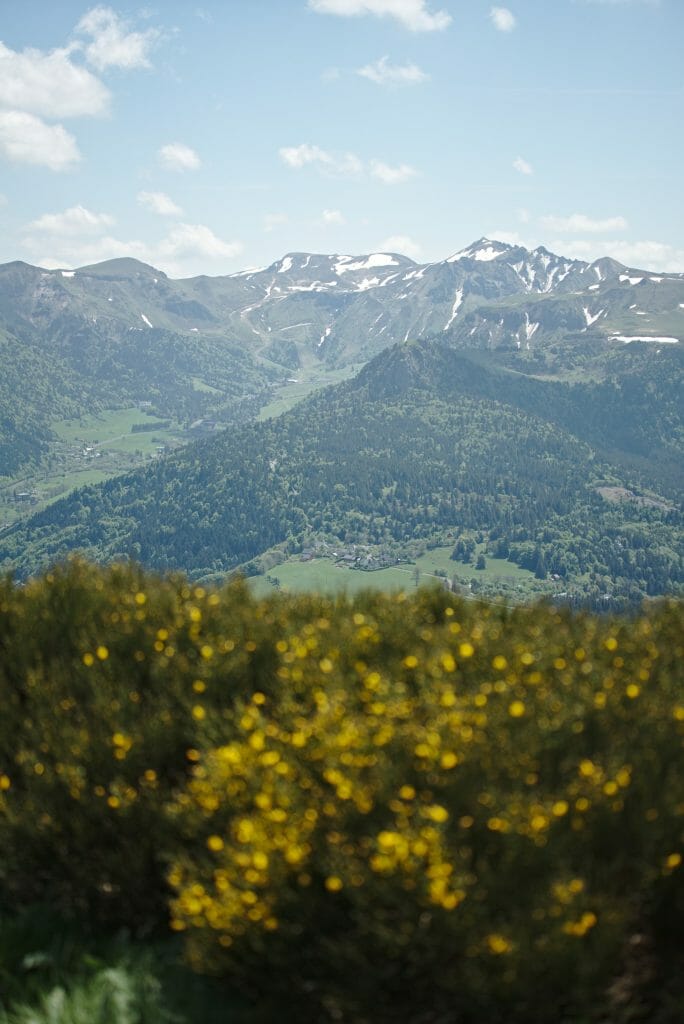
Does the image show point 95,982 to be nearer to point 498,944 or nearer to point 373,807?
point 373,807

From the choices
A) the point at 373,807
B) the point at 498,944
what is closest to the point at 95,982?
the point at 373,807

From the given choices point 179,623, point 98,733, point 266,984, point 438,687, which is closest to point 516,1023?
point 266,984

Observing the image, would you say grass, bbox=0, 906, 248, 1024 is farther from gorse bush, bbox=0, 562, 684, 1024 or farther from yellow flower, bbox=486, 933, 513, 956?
yellow flower, bbox=486, 933, 513, 956

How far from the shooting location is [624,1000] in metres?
5.06

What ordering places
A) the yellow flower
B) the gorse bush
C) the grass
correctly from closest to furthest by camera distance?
the yellow flower
the gorse bush
the grass

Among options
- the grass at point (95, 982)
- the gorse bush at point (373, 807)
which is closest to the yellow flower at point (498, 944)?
the gorse bush at point (373, 807)

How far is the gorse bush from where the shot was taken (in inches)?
193

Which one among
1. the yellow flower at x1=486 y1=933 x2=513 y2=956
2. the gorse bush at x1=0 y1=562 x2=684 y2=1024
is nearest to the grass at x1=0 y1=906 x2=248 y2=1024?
the gorse bush at x1=0 y1=562 x2=684 y2=1024

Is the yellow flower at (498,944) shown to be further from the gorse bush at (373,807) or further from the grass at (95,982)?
the grass at (95,982)

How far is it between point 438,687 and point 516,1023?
2.37 m

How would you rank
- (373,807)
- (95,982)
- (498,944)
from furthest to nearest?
(95,982) → (373,807) → (498,944)

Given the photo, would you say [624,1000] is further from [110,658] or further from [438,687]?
[110,658]

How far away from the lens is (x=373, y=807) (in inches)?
214

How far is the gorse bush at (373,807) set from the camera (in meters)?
4.91
